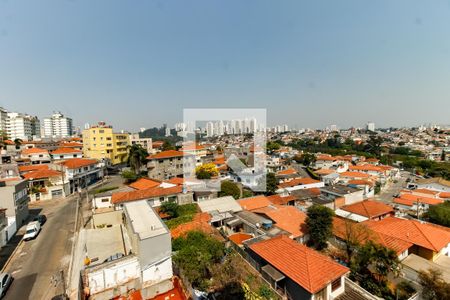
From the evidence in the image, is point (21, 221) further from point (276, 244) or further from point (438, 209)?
point (438, 209)

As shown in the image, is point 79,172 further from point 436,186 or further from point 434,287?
point 436,186

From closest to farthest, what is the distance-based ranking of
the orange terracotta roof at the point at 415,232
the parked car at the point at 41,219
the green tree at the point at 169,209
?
the orange terracotta roof at the point at 415,232, the parked car at the point at 41,219, the green tree at the point at 169,209

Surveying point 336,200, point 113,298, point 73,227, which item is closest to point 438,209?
point 336,200

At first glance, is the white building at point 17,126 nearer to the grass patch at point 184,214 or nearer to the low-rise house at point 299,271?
the grass patch at point 184,214

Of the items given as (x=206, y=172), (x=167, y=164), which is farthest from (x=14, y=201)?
(x=167, y=164)

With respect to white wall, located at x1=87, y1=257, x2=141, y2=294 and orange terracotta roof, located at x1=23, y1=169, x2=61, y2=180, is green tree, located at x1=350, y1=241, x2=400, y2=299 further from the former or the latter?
orange terracotta roof, located at x1=23, y1=169, x2=61, y2=180

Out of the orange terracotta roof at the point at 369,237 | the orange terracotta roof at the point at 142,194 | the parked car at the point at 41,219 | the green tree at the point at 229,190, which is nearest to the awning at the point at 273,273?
the orange terracotta roof at the point at 369,237
